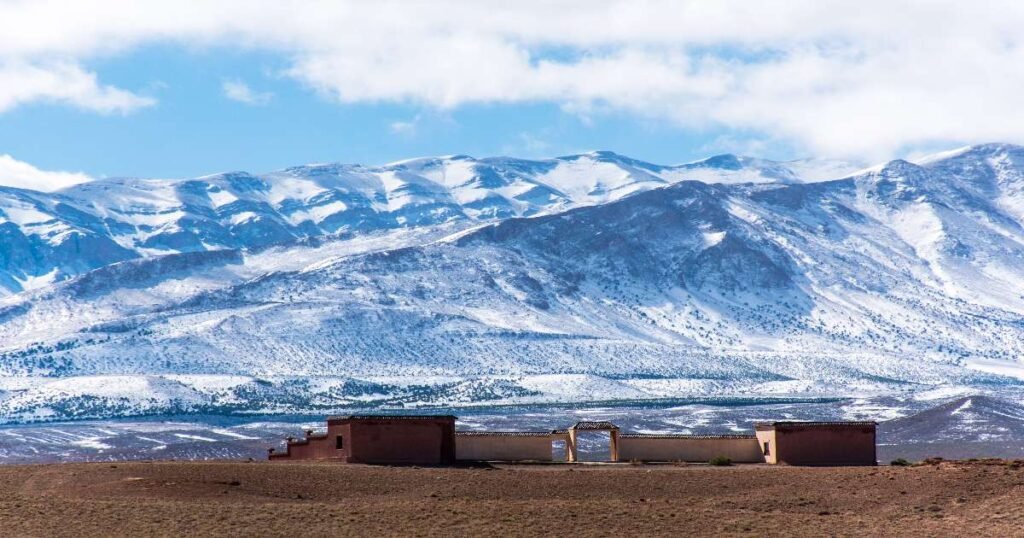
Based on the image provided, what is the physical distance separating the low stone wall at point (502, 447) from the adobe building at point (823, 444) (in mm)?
9892

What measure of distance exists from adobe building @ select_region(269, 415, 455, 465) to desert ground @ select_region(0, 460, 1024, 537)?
9.42 feet

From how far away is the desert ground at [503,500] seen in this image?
5772cm

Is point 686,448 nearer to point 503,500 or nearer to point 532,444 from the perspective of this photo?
point 532,444

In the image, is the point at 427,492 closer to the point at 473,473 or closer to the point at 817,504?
the point at 473,473

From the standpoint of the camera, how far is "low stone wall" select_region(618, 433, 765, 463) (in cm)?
7712

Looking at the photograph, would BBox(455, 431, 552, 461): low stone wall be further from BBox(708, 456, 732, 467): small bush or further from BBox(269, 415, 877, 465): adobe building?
BBox(708, 456, 732, 467): small bush

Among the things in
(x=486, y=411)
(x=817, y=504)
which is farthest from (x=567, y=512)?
(x=486, y=411)

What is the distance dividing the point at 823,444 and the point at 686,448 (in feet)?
19.6

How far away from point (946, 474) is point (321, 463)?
2385 cm

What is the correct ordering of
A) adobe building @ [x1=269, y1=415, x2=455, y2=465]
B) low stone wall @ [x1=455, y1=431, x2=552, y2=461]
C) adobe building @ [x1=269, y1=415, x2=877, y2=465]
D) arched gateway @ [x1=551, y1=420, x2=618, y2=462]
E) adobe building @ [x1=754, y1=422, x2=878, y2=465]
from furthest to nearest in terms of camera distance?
1. arched gateway @ [x1=551, y1=420, x2=618, y2=462]
2. low stone wall @ [x1=455, y1=431, x2=552, y2=461]
3. adobe building @ [x1=754, y1=422, x2=878, y2=465]
4. adobe building @ [x1=269, y1=415, x2=877, y2=465]
5. adobe building @ [x1=269, y1=415, x2=455, y2=465]

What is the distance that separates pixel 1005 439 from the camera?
149625 mm

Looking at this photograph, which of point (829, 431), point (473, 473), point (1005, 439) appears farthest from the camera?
point (1005, 439)

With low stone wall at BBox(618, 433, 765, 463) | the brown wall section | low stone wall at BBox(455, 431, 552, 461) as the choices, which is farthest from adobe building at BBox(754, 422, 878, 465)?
the brown wall section

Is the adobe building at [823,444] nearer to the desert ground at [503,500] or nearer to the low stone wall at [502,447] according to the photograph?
the desert ground at [503,500]
